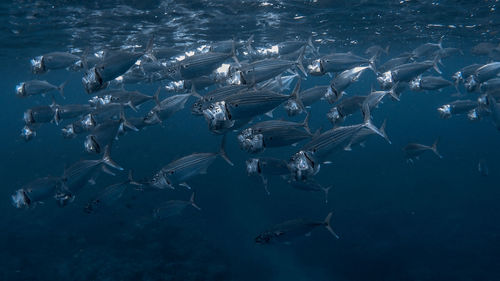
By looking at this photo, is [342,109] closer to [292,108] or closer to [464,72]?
[292,108]

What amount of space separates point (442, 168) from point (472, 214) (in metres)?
8.55

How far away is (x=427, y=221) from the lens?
599 inches

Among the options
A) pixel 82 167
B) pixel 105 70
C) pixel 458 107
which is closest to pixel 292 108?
pixel 105 70

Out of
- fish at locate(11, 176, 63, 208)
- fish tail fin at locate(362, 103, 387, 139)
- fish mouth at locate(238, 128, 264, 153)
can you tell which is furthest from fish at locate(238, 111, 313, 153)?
fish at locate(11, 176, 63, 208)

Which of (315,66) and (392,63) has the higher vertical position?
(315,66)

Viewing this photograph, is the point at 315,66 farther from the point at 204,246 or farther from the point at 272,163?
the point at 204,246

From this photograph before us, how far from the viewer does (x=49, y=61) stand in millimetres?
6840

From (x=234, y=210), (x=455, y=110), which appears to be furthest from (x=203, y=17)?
(x=455, y=110)

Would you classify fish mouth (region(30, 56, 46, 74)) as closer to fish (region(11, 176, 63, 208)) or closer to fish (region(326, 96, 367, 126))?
fish (region(11, 176, 63, 208))

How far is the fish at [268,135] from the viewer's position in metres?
4.88

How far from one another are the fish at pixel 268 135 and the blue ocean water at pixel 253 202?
696 centimetres

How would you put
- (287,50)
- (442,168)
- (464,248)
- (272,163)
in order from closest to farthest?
(272,163), (287,50), (464,248), (442,168)

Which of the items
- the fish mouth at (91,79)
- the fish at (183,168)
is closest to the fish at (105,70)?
the fish mouth at (91,79)

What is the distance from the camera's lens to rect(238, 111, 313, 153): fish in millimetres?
4875
